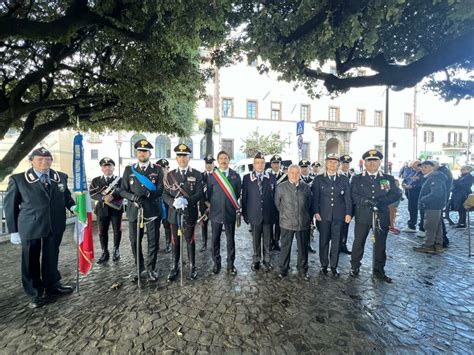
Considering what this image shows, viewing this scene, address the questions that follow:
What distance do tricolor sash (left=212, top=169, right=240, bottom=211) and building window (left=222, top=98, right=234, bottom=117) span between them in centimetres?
2900

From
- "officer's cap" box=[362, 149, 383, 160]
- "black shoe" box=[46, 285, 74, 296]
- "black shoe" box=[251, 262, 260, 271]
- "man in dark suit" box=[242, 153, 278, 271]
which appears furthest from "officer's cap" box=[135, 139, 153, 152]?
"officer's cap" box=[362, 149, 383, 160]

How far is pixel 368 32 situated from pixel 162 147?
1136 inches

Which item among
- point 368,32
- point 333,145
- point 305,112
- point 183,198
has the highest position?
point 305,112

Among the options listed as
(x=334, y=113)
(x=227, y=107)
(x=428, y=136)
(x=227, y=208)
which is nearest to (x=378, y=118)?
(x=334, y=113)

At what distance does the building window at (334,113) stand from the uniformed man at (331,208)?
35124mm

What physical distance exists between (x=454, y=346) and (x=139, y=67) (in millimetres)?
7845

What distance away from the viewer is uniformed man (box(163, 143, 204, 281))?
15.2 ft

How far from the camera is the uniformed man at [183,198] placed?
464cm

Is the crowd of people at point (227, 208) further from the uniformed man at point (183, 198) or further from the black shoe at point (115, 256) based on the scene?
the black shoe at point (115, 256)

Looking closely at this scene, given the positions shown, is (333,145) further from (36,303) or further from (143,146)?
(36,303)

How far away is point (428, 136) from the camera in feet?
146

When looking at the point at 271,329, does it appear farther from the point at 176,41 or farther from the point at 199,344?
the point at 176,41

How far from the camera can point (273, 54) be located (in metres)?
5.05

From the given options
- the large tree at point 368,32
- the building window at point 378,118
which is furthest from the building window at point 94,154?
the building window at point 378,118
